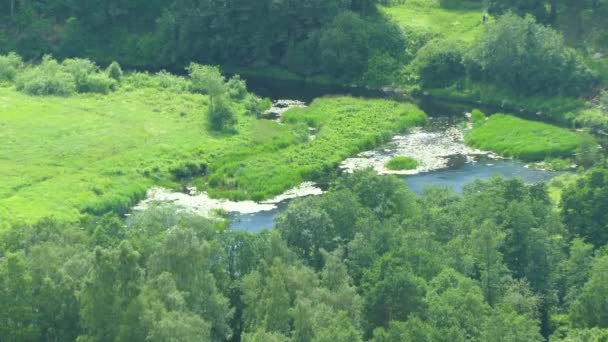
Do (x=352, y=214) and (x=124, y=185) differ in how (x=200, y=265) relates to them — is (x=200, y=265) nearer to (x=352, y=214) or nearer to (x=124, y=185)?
(x=352, y=214)

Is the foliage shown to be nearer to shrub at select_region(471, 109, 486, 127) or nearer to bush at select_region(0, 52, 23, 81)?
shrub at select_region(471, 109, 486, 127)

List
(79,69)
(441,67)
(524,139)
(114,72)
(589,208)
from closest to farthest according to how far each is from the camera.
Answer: (589,208) → (524,139) → (79,69) → (114,72) → (441,67)

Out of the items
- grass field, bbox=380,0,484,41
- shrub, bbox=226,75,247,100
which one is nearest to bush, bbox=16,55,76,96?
shrub, bbox=226,75,247,100

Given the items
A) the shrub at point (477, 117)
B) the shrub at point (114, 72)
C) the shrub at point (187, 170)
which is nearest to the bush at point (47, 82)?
the shrub at point (114, 72)

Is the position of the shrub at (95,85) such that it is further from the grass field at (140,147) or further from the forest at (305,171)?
the grass field at (140,147)

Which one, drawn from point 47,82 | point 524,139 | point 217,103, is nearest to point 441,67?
point 524,139

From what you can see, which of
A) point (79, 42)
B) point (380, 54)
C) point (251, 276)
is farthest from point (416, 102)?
point (251, 276)

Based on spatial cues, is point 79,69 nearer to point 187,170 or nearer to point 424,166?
point 187,170
